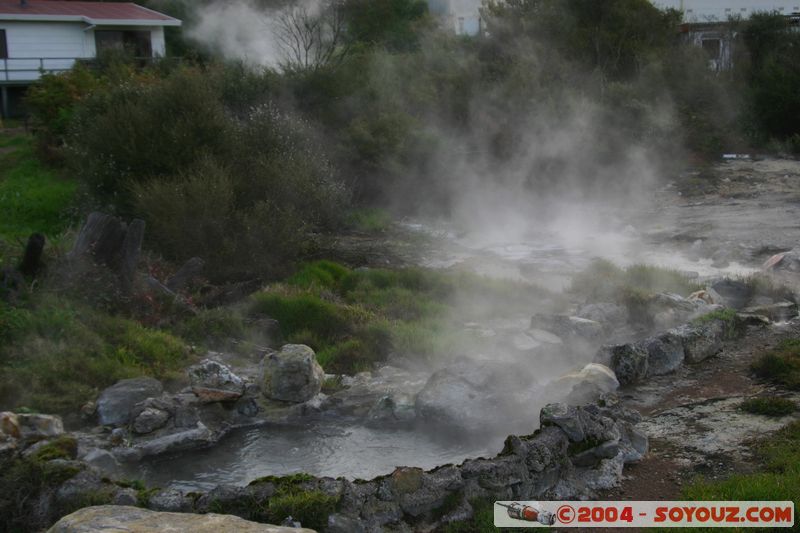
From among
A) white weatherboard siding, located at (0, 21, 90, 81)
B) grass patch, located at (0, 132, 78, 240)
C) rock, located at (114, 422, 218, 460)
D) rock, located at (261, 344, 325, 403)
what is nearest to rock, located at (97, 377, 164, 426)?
rock, located at (114, 422, 218, 460)

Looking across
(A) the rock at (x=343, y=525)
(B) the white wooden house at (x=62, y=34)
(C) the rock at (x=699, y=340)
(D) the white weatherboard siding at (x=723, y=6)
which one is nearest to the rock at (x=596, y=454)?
(A) the rock at (x=343, y=525)

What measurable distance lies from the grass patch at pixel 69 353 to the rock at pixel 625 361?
4126 millimetres

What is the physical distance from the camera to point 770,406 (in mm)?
7289

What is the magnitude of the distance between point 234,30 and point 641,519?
2389cm

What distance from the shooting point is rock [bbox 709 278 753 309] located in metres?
11.1

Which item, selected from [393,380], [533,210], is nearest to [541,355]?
[393,380]

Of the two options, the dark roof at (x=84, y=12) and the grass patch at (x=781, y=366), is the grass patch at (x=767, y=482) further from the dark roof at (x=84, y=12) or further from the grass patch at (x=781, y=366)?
the dark roof at (x=84, y=12)

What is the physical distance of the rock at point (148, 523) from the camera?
15.0 feet

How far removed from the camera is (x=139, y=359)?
8820 mm

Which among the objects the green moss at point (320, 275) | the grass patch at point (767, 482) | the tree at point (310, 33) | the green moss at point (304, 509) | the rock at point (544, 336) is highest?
the tree at point (310, 33)

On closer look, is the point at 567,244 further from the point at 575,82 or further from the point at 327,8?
the point at 327,8

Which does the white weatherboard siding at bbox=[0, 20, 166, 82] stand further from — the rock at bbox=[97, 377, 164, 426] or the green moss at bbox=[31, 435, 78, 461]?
the green moss at bbox=[31, 435, 78, 461]

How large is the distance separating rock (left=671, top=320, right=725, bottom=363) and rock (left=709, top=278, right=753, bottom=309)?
1.92 metres

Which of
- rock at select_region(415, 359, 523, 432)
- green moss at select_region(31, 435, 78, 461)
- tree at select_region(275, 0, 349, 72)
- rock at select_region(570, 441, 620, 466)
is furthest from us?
tree at select_region(275, 0, 349, 72)
